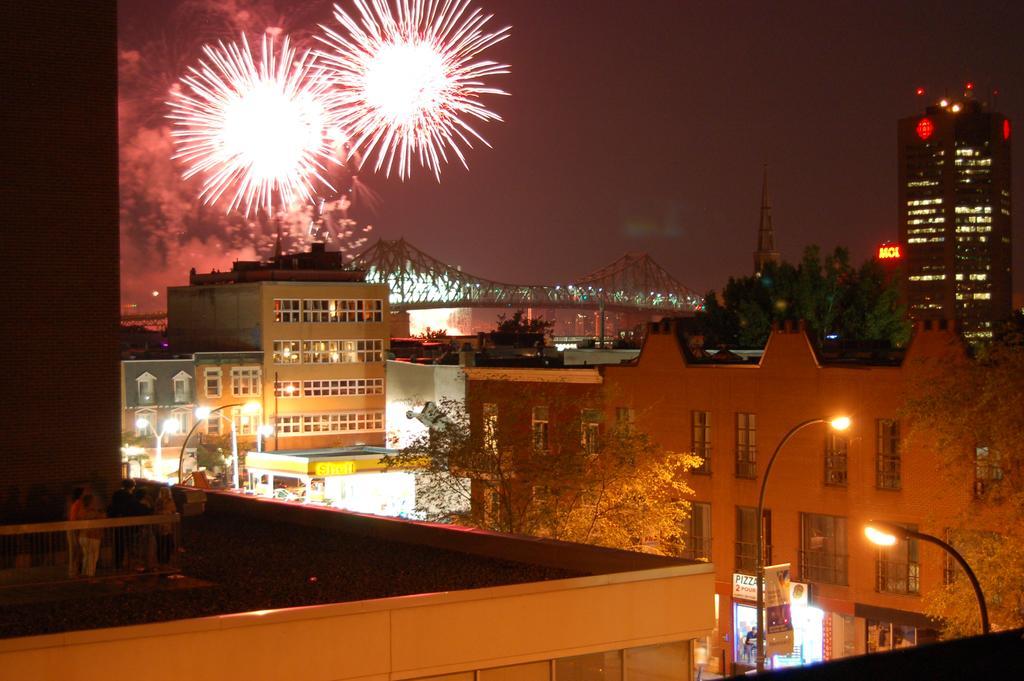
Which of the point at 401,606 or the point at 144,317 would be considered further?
the point at 144,317

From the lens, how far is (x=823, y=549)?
4088 cm

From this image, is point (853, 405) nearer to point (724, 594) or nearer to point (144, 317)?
point (724, 594)

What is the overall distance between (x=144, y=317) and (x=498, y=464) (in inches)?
5906

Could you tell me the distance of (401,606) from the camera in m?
15.2

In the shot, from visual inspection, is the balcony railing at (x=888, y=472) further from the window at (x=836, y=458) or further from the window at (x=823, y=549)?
the window at (x=823, y=549)

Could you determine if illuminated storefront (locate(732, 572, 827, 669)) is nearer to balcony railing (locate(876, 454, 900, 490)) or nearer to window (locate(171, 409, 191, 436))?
balcony railing (locate(876, 454, 900, 490))

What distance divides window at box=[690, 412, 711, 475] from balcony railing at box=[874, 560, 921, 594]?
716cm

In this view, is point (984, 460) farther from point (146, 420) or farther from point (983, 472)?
point (146, 420)

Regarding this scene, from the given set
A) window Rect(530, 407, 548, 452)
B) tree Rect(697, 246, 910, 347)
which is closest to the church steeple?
tree Rect(697, 246, 910, 347)

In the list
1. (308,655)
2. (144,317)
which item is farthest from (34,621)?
(144,317)

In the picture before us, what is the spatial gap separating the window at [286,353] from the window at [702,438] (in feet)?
151

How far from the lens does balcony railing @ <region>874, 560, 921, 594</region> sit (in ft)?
126

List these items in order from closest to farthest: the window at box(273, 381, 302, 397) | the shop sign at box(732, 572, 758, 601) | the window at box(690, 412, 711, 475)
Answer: the shop sign at box(732, 572, 758, 601), the window at box(690, 412, 711, 475), the window at box(273, 381, 302, 397)

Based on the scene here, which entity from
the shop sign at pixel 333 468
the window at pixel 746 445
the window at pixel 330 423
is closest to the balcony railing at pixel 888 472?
the window at pixel 746 445
